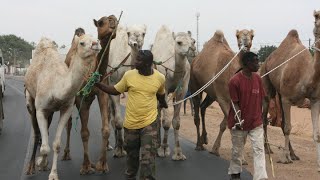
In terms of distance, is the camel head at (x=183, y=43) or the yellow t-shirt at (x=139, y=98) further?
the camel head at (x=183, y=43)

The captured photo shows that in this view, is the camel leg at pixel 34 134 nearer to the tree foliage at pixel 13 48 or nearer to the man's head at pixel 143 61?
the man's head at pixel 143 61

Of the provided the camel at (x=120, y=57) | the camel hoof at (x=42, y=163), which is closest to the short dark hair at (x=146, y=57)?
the camel at (x=120, y=57)

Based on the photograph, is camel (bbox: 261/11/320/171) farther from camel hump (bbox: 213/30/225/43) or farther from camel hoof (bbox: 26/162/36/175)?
camel hoof (bbox: 26/162/36/175)

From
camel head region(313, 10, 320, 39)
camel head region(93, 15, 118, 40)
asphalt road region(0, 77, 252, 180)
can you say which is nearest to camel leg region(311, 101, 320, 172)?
camel head region(313, 10, 320, 39)

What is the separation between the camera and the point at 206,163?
365 inches

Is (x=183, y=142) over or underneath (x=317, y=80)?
underneath

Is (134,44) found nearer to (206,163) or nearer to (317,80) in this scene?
(206,163)

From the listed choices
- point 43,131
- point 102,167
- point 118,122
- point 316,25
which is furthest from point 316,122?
point 43,131

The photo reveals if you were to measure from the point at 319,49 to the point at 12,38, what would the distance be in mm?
106349

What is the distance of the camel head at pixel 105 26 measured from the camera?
7.56 m

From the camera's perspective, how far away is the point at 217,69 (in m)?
10.2

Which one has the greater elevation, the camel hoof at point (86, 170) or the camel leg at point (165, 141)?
the camel leg at point (165, 141)

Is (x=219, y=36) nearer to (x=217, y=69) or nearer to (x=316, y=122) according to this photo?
(x=217, y=69)

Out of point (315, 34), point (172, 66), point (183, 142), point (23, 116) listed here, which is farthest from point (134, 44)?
point (23, 116)
